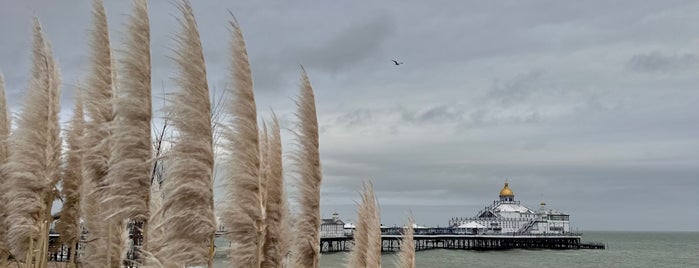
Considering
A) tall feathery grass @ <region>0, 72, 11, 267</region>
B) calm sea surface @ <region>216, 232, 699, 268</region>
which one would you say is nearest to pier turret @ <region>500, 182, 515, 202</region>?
calm sea surface @ <region>216, 232, 699, 268</region>

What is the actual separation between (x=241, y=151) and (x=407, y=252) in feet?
5.25

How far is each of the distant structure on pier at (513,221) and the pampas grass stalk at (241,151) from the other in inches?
3271

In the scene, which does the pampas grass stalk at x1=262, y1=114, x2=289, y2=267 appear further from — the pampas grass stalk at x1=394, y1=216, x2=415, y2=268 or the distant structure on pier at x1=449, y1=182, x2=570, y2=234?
the distant structure on pier at x1=449, y1=182, x2=570, y2=234

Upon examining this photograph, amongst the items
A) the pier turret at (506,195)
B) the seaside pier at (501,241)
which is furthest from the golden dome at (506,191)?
the seaside pier at (501,241)

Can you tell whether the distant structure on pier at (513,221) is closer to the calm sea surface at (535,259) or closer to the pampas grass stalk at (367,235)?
the calm sea surface at (535,259)

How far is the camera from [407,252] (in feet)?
16.2

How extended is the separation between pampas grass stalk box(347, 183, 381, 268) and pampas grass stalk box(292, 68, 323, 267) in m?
0.56

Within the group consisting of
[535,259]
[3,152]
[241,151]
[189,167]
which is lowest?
[535,259]

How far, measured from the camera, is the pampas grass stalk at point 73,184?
5.57 meters

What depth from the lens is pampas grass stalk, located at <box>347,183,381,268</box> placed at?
16.4ft

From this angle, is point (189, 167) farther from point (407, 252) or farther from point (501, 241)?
point (501, 241)

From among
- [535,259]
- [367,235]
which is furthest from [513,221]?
[367,235]

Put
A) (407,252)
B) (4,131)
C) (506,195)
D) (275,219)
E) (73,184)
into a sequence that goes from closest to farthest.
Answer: (275,219) < (407,252) < (73,184) < (4,131) < (506,195)

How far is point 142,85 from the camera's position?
392cm
